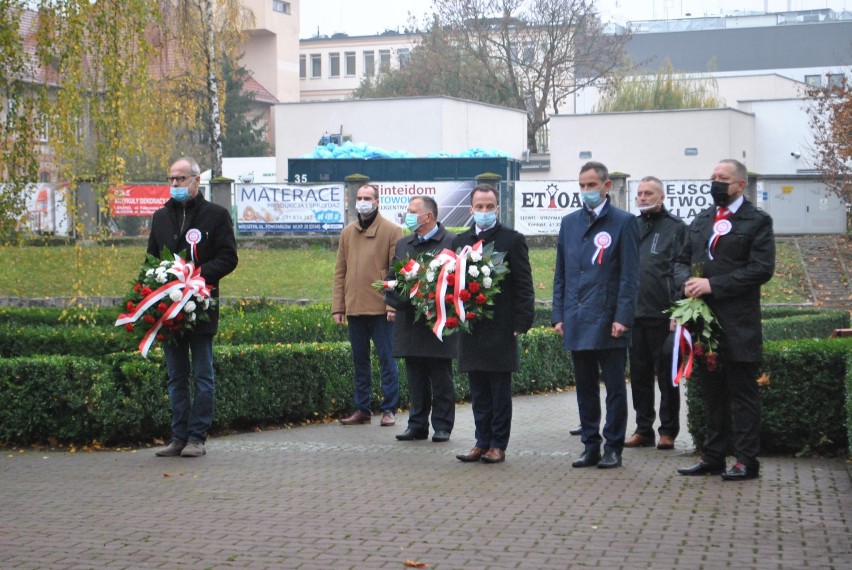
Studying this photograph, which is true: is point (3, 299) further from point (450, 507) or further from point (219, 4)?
point (450, 507)

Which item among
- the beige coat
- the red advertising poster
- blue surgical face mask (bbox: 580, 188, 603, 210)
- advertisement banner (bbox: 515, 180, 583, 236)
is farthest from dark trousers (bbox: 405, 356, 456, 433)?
the red advertising poster

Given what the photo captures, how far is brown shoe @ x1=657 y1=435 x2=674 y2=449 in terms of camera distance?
374 inches

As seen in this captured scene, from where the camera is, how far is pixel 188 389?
9.30 meters

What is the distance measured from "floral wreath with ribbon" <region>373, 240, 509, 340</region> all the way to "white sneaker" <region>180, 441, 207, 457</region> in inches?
79.0

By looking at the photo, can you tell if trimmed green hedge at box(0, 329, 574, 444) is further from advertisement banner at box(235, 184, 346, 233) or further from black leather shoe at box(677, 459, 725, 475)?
advertisement banner at box(235, 184, 346, 233)

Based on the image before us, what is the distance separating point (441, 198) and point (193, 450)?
1026 inches

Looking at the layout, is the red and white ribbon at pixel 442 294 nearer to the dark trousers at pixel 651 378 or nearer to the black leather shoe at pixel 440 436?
the black leather shoe at pixel 440 436

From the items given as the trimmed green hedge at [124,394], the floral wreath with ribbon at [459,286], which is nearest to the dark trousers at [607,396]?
the floral wreath with ribbon at [459,286]

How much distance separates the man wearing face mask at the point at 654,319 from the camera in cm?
955

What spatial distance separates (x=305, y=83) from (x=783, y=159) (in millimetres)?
59916

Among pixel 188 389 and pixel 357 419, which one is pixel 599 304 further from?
pixel 357 419

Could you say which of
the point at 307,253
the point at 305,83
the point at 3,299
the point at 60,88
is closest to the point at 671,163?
the point at 307,253

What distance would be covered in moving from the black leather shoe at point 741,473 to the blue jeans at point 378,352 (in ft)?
12.7

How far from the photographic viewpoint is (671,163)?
46.9 meters
